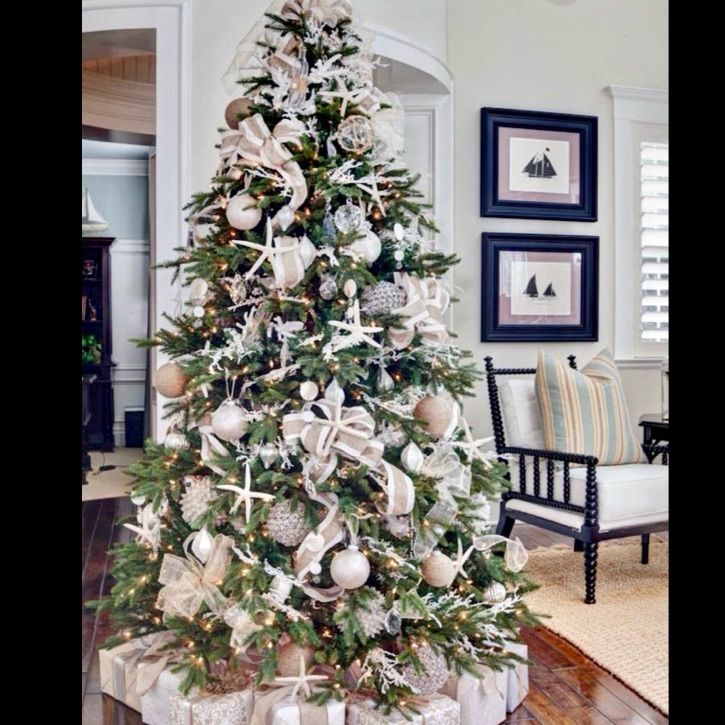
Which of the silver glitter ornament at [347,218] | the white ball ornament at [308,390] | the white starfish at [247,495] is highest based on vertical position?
the silver glitter ornament at [347,218]

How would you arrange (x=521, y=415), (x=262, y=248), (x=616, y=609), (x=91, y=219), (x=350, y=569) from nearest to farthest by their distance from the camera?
(x=350, y=569) → (x=262, y=248) → (x=616, y=609) → (x=521, y=415) → (x=91, y=219)

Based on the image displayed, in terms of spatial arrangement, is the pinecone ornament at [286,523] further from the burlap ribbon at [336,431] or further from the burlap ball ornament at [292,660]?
the burlap ball ornament at [292,660]

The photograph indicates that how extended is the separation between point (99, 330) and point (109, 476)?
1821 millimetres

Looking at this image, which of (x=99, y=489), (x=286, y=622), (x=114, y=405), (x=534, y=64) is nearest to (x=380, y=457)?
(x=286, y=622)

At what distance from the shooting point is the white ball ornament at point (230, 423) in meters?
1.82

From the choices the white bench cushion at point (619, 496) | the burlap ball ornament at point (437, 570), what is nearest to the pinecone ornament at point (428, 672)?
the burlap ball ornament at point (437, 570)

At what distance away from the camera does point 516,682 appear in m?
2.06

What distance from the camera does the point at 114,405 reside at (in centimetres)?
743

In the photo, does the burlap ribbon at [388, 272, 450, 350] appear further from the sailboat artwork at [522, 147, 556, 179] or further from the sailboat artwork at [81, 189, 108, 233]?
the sailboat artwork at [81, 189, 108, 233]

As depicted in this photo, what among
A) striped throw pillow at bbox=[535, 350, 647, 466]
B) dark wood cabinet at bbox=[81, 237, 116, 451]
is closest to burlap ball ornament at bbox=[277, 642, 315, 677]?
striped throw pillow at bbox=[535, 350, 647, 466]

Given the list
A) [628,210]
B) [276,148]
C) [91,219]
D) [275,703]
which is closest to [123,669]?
[275,703]

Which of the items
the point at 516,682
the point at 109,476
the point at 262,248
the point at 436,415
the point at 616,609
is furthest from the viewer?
the point at 109,476

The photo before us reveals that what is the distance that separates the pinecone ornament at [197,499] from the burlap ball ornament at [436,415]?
1.82ft

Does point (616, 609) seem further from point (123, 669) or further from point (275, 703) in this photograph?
point (123, 669)
